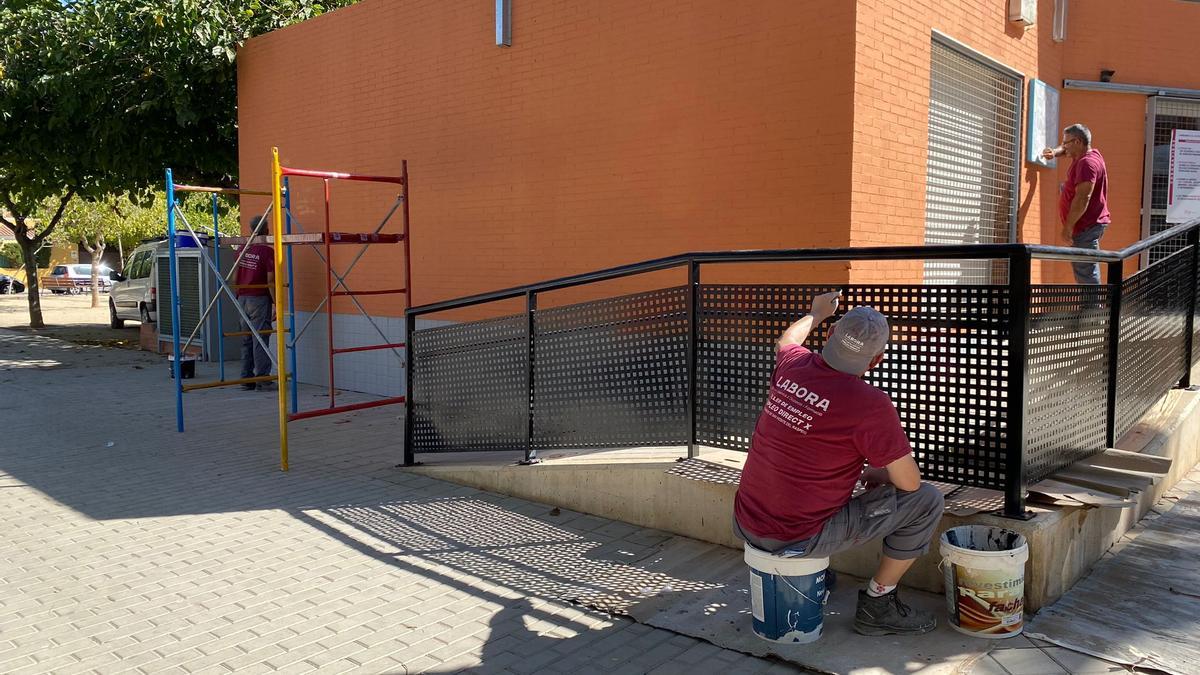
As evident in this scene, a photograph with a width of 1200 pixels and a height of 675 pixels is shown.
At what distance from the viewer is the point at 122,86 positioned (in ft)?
43.0

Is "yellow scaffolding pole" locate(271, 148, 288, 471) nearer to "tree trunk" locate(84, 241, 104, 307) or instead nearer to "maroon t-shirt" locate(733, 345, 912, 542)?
"maroon t-shirt" locate(733, 345, 912, 542)

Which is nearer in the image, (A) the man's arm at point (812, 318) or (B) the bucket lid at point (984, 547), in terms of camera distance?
(B) the bucket lid at point (984, 547)

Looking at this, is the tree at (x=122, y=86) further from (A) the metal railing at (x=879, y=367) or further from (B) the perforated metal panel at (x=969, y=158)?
(B) the perforated metal panel at (x=969, y=158)

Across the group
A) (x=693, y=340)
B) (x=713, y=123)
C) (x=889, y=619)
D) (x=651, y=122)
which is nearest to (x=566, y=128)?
(x=651, y=122)

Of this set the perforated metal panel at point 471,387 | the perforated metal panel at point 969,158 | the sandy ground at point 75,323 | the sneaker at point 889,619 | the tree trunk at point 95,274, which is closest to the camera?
the sneaker at point 889,619

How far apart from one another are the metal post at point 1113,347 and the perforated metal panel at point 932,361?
1301 mm

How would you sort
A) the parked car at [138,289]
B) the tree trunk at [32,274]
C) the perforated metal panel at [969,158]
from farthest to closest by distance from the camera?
1. the tree trunk at [32,274]
2. the parked car at [138,289]
3. the perforated metal panel at [969,158]

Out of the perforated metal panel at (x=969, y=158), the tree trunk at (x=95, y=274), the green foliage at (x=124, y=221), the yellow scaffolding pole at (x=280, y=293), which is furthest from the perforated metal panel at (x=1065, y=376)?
the tree trunk at (x=95, y=274)

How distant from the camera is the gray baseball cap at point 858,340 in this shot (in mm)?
3604

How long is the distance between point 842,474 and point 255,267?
9084 mm

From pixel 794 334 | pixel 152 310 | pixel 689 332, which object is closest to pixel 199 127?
pixel 152 310

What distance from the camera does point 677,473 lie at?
532cm

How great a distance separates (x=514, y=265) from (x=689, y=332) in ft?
13.4

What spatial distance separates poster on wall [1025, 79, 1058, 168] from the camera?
8.82 metres
